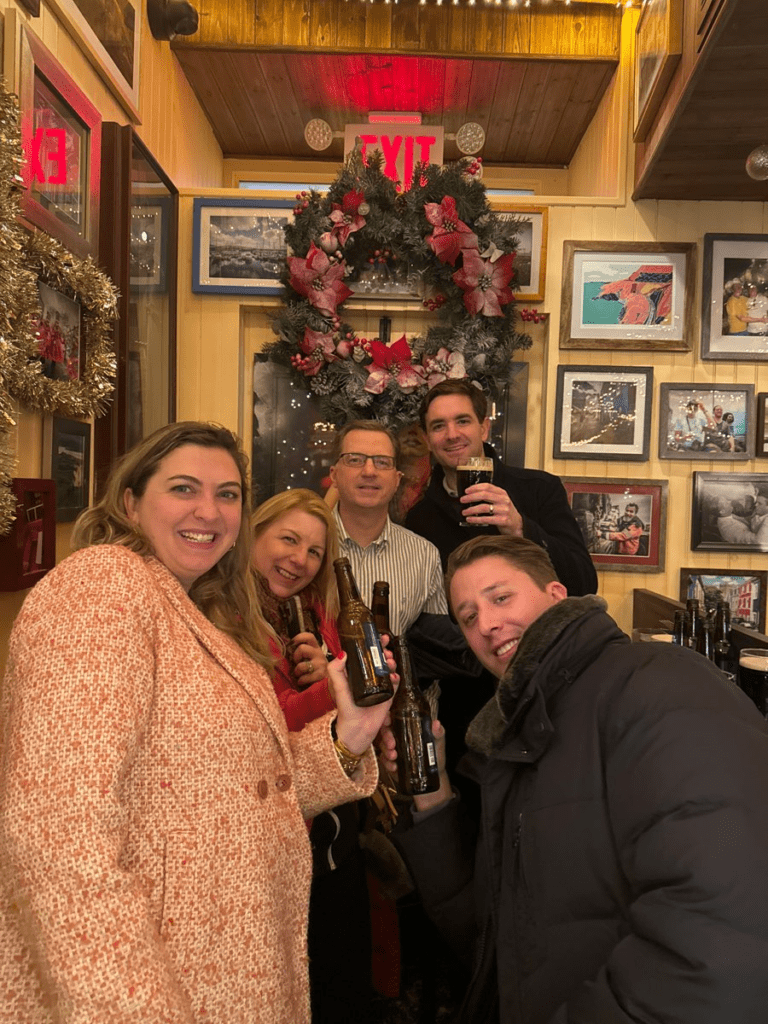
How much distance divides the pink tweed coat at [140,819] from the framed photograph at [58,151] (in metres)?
1.58

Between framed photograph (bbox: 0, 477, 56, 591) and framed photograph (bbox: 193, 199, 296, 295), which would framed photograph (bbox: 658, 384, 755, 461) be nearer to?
framed photograph (bbox: 193, 199, 296, 295)

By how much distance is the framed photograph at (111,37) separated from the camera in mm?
2848

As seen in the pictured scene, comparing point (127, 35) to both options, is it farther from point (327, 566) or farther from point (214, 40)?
point (327, 566)

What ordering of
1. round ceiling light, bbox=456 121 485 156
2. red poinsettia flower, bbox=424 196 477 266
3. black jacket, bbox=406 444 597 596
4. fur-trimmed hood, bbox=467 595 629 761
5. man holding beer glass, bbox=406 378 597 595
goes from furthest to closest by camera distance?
1. round ceiling light, bbox=456 121 485 156
2. red poinsettia flower, bbox=424 196 477 266
3. black jacket, bbox=406 444 597 596
4. man holding beer glass, bbox=406 378 597 595
5. fur-trimmed hood, bbox=467 595 629 761

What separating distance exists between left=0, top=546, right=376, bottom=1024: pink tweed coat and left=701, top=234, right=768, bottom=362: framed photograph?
3347mm

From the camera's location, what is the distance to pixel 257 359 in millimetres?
4270

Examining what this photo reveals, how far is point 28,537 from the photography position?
236 cm

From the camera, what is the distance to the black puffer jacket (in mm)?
1002

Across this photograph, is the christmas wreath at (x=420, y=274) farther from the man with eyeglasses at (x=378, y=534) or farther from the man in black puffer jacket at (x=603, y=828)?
the man in black puffer jacket at (x=603, y=828)

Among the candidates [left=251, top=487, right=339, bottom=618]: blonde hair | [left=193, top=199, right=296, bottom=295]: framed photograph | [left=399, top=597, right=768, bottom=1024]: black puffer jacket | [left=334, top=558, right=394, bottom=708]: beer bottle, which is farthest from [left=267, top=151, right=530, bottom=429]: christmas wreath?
[left=399, top=597, right=768, bottom=1024]: black puffer jacket

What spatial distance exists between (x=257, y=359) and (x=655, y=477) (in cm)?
201

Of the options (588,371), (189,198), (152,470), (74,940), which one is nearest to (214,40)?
(189,198)

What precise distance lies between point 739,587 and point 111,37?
3532 mm

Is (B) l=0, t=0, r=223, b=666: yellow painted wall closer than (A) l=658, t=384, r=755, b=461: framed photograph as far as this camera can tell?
Yes
